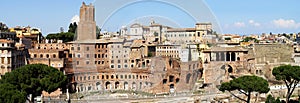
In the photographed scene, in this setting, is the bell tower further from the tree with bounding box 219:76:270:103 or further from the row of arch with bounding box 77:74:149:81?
the tree with bounding box 219:76:270:103

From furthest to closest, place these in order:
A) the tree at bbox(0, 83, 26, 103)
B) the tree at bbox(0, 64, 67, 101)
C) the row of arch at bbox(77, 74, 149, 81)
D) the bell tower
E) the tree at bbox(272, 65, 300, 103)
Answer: the bell tower < the row of arch at bbox(77, 74, 149, 81) < the tree at bbox(272, 65, 300, 103) < the tree at bbox(0, 64, 67, 101) < the tree at bbox(0, 83, 26, 103)

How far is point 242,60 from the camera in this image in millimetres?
26484

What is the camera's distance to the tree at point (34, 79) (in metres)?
17.1

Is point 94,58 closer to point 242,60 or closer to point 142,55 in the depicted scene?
point 142,55

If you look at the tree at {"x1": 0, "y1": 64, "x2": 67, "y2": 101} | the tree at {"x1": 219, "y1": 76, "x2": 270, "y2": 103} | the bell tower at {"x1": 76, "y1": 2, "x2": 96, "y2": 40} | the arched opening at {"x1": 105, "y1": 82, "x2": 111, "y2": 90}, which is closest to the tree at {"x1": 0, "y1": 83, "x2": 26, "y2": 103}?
the tree at {"x1": 0, "y1": 64, "x2": 67, "y2": 101}

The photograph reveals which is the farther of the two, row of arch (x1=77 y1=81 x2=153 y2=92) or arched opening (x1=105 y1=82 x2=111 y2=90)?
arched opening (x1=105 y1=82 x2=111 y2=90)

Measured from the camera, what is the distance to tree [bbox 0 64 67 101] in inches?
674

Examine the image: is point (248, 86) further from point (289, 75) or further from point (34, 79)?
point (34, 79)

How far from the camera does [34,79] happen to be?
17453 mm

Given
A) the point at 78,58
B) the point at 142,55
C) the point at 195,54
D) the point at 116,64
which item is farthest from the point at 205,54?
the point at 78,58

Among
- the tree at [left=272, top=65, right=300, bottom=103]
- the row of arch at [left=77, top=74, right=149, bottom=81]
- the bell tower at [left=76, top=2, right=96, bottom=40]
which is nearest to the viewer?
the tree at [left=272, top=65, right=300, bottom=103]

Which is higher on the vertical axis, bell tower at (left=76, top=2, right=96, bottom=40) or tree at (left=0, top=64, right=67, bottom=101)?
bell tower at (left=76, top=2, right=96, bottom=40)

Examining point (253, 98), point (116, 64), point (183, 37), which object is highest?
point (183, 37)

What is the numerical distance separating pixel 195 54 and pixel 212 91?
569 centimetres
